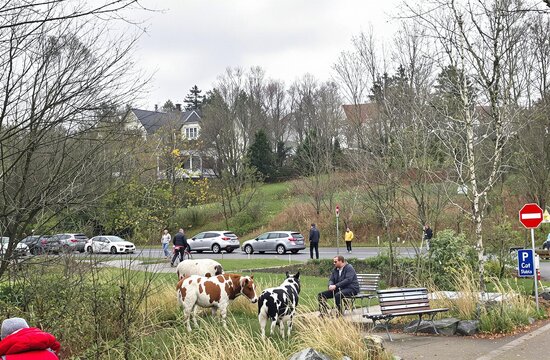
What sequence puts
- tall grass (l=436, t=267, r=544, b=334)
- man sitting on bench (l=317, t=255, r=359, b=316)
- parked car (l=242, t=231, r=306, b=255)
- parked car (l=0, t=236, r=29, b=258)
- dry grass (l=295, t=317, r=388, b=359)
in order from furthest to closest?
parked car (l=242, t=231, r=306, b=255), man sitting on bench (l=317, t=255, r=359, b=316), tall grass (l=436, t=267, r=544, b=334), dry grass (l=295, t=317, r=388, b=359), parked car (l=0, t=236, r=29, b=258)

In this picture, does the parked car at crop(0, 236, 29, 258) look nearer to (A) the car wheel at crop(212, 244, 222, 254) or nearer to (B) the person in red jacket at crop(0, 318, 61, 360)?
(B) the person in red jacket at crop(0, 318, 61, 360)

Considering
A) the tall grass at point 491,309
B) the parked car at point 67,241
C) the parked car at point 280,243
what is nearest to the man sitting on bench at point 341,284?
the tall grass at point 491,309

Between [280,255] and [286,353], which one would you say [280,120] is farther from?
[286,353]

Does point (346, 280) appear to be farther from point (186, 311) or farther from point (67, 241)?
point (67, 241)

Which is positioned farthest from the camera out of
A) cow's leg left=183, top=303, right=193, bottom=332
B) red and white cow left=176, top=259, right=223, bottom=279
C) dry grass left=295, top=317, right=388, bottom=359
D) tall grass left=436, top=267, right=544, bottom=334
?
red and white cow left=176, top=259, right=223, bottom=279

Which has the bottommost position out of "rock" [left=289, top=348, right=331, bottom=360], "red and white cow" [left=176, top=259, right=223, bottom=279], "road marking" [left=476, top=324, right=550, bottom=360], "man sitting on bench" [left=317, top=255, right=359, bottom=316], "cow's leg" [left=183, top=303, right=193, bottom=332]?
"road marking" [left=476, top=324, right=550, bottom=360]

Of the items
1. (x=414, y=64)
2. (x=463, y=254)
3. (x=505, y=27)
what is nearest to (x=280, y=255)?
(x=414, y=64)

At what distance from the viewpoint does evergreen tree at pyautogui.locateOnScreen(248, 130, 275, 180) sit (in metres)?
66.2

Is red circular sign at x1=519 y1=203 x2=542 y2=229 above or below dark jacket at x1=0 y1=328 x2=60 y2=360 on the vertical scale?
above

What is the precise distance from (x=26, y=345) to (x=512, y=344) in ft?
29.0

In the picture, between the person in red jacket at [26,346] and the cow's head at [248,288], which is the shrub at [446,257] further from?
the person in red jacket at [26,346]

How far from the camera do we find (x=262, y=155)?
6738 centimetres

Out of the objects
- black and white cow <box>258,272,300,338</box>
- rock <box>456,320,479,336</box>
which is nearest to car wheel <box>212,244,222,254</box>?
rock <box>456,320,479,336</box>

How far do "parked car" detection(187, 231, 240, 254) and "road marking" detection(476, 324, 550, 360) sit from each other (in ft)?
94.9
